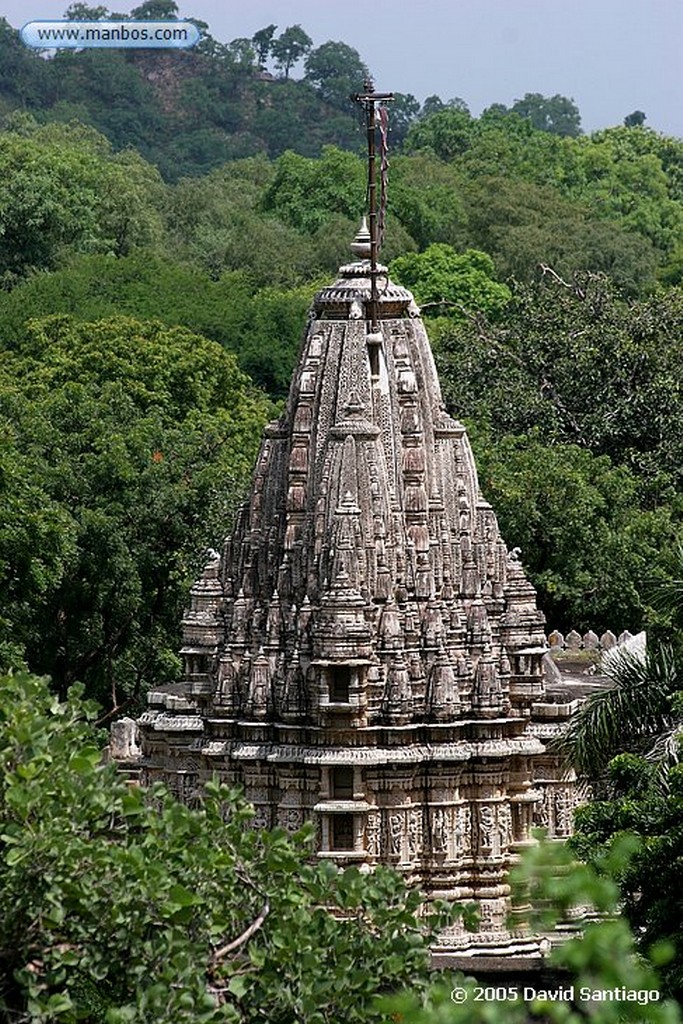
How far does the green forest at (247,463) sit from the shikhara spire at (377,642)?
10.2ft

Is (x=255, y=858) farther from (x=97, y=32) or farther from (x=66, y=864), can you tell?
(x=97, y=32)

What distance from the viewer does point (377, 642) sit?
41.7 metres

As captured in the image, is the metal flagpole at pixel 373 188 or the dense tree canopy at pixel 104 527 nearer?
the metal flagpole at pixel 373 188

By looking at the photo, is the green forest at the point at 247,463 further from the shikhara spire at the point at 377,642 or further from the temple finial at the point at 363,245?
the temple finial at the point at 363,245

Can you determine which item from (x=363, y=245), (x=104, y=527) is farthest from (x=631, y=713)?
(x=104, y=527)

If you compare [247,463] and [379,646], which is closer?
[379,646]

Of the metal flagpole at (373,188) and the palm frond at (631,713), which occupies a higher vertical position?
the metal flagpole at (373,188)

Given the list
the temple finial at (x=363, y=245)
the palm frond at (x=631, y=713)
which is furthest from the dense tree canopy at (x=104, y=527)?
the palm frond at (x=631, y=713)

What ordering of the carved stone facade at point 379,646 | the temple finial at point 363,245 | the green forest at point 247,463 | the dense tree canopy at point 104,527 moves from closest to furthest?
the green forest at point 247,463, the carved stone facade at point 379,646, the temple finial at point 363,245, the dense tree canopy at point 104,527

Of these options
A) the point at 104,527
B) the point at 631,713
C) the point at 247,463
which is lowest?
the point at 631,713

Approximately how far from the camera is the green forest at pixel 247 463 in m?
30.2

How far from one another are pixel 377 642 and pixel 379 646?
0.21 ft

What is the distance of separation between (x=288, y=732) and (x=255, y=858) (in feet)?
31.4

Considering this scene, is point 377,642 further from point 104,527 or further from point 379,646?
point 104,527
